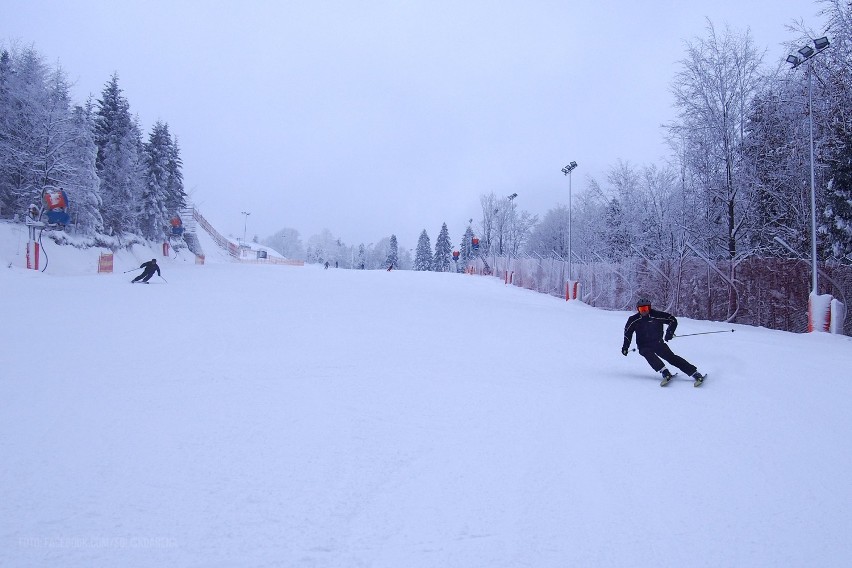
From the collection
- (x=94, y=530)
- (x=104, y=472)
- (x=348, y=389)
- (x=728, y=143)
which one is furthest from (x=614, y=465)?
(x=728, y=143)

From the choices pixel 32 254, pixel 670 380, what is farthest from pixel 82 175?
pixel 670 380

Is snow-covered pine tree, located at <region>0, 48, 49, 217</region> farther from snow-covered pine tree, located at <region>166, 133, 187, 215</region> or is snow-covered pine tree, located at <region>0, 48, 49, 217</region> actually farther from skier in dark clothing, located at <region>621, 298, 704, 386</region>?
skier in dark clothing, located at <region>621, 298, 704, 386</region>

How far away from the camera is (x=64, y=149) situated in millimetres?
37406

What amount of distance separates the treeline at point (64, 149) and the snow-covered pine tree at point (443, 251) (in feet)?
213

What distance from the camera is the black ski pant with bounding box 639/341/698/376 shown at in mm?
8125

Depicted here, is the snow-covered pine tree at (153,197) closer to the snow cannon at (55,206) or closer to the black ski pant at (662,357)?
the snow cannon at (55,206)

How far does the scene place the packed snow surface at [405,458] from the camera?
10.8 feet

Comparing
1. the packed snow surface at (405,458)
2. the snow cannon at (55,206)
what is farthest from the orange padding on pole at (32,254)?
the packed snow surface at (405,458)

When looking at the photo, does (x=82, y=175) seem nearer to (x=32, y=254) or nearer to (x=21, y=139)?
(x=21, y=139)

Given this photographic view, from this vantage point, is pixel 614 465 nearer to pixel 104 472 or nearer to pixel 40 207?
pixel 104 472

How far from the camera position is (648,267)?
79.3ft

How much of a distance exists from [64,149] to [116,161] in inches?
380

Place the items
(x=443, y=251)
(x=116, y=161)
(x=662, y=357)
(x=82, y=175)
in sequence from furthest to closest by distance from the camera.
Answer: (x=443, y=251), (x=116, y=161), (x=82, y=175), (x=662, y=357)

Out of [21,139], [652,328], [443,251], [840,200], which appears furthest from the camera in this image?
[443,251]
